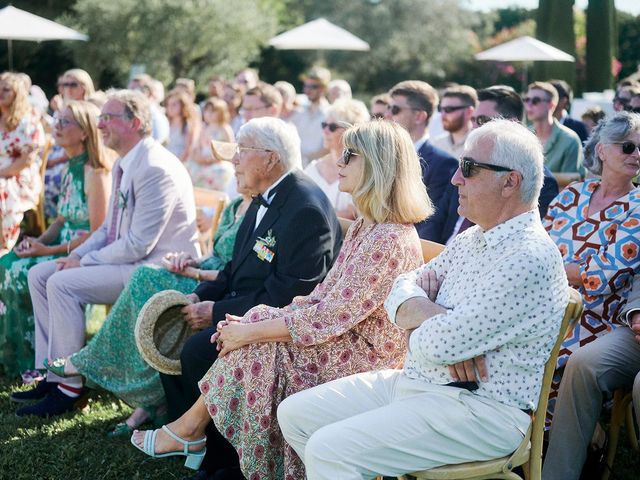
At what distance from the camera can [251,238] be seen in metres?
4.29

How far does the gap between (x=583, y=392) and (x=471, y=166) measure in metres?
1.20

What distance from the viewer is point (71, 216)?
5895mm

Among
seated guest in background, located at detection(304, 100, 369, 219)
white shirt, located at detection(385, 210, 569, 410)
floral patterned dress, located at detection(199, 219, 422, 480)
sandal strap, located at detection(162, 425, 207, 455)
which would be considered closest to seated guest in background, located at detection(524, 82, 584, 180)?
seated guest in background, located at detection(304, 100, 369, 219)

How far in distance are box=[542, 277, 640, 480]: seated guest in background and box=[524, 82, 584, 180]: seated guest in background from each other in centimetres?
346

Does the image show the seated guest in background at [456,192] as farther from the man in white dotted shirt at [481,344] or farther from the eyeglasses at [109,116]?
the eyeglasses at [109,116]

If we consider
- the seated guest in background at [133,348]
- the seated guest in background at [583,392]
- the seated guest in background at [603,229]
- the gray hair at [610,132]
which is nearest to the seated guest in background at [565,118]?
the gray hair at [610,132]

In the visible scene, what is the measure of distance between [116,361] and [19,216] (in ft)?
9.29

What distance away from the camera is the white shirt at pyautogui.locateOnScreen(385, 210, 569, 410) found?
2781 mm

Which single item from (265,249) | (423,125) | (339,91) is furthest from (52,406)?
(339,91)

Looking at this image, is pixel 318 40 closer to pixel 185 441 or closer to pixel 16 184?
pixel 16 184

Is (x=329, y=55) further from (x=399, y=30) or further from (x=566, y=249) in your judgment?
(x=566, y=249)

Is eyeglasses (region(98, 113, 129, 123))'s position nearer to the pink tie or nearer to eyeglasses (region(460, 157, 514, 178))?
the pink tie

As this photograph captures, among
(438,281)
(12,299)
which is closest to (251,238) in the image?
(438,281)

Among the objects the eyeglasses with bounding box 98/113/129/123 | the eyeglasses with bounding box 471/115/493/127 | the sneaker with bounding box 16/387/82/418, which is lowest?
the sneaker with bounding box 16/387/82/418
